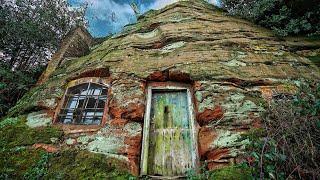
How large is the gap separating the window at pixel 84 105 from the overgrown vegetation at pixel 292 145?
12.4 feet

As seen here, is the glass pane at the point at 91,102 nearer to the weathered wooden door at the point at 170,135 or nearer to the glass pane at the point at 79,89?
the glass pane at the point at 79,89

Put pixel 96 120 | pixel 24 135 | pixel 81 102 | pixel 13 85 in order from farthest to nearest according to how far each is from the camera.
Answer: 1. pixel 13 85
2. pixel 81 102
3. pixel 96 120
4. pixel 24 135

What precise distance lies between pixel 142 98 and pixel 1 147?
3.20 m

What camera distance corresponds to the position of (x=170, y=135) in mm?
6527

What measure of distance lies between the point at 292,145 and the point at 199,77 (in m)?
3.00

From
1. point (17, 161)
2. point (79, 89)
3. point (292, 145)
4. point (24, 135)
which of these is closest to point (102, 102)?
point (79, 89)

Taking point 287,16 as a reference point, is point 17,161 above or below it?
below

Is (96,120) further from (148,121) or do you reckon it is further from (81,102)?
(148,121)

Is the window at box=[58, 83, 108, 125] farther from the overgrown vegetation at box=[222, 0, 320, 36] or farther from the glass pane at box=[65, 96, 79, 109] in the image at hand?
the overgrown vegetation at box=[222, 0, 320, 36]

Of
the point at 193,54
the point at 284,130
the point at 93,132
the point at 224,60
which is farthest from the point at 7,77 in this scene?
the point at 284,130

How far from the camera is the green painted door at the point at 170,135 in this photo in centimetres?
609

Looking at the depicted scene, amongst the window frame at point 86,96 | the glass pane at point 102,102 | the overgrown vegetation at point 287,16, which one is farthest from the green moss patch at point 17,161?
the overgrown vegetation at point 287,16

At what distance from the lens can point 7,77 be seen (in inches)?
401

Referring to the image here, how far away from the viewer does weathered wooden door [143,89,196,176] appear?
608 centimetres
